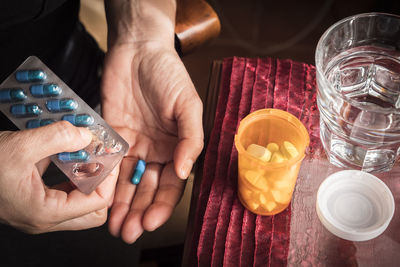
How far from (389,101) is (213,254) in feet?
1.28

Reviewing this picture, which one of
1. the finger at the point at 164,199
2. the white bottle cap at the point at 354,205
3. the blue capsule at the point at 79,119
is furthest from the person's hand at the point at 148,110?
the white bottle cap at the point at 354,205

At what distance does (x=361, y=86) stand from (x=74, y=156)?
507 mm

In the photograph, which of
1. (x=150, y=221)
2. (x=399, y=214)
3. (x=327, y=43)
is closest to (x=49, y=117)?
(x=150, y=221)

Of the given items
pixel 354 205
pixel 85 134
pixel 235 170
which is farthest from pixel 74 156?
pixel 354 205

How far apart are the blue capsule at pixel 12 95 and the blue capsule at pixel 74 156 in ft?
0.41

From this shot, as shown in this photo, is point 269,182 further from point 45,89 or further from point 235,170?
point 45,89

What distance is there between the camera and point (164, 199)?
A: 0.68 metres

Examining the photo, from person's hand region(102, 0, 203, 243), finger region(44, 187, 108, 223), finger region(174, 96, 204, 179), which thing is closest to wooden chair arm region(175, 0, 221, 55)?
person's hand region(102, 0, 203, 243)

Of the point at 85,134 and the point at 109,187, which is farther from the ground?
the point at 85,134

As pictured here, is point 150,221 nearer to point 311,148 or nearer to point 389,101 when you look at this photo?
point 311,148

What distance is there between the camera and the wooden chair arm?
2.62 ft

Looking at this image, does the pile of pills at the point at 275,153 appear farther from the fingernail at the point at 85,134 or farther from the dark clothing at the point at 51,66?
the dark clothing at the point at 51,66

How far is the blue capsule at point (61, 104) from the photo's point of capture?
686 millimetres

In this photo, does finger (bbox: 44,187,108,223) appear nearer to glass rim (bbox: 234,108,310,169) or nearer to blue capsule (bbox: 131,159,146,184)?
blue capsule (bbox: 131,159,146,184)
